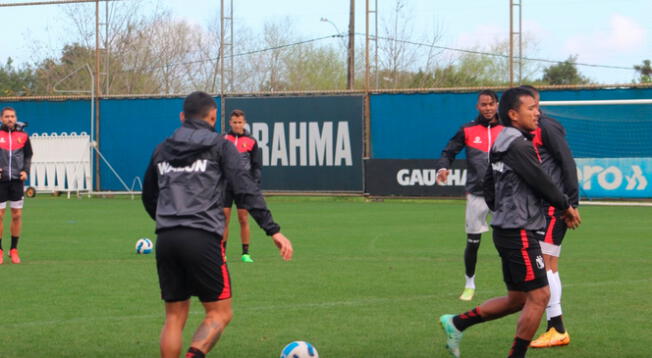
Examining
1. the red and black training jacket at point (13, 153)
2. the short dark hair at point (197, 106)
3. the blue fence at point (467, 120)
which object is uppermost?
the blue fence at point (467, 120)

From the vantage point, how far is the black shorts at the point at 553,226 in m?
8.17

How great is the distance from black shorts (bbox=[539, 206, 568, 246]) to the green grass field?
0.85 meters

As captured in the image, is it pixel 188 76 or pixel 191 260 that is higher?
pixel 188 76

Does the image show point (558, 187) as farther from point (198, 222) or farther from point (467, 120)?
point (467, 120)

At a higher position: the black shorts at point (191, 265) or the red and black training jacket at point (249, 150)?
the red and black training jacket at point (249, 150)

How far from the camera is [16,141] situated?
14398 millimetres

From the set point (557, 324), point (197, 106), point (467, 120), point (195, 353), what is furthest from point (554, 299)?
point (467, 120)

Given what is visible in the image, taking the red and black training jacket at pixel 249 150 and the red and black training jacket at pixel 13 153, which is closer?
the red and black training jacket at pixel 13 153

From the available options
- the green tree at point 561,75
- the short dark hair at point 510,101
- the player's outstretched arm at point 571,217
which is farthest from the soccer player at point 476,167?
the green tree at point 561,75

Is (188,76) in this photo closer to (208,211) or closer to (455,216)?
(455,216)

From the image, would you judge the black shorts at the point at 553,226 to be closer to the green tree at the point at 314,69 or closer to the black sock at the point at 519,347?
the black sock at the point at 519,347

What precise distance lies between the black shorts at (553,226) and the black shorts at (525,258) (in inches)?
51.1

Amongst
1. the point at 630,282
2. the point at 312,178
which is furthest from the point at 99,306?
the point at 312,178

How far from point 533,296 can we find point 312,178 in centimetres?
2350
